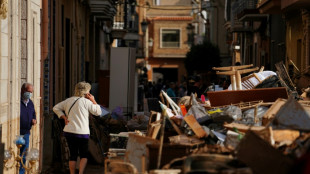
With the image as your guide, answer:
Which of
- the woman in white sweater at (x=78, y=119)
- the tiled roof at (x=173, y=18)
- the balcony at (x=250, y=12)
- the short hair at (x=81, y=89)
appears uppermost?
the tiled roof at (x=173, y=18)

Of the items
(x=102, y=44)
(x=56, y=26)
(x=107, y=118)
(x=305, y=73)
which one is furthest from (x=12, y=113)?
(x=102, y=44)

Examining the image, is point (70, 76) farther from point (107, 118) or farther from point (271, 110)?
point (271, 110)

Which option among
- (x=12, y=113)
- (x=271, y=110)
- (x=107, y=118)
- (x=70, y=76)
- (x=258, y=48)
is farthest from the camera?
(x=258, y=48)

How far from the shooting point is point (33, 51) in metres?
13.2

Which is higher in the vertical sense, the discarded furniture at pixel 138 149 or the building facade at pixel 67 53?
the building facade at pixel 67 53

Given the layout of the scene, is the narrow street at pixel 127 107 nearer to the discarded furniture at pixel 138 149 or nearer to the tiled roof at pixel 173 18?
the discarded furniture at pixel 138 149

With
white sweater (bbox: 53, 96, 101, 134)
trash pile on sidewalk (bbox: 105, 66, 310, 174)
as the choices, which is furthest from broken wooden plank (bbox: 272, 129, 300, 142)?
white sweater (bbox: 53, 96, 101, 134)

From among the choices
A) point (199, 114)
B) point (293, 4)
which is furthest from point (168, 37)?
point (199, 114)

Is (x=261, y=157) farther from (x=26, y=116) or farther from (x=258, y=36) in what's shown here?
(x=258, y=36)

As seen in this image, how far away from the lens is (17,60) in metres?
11.8

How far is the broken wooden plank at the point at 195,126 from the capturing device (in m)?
7.61

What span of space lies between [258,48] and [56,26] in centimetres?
1718

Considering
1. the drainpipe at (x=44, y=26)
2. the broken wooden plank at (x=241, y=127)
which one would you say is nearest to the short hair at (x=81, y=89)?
the drainpipe at (x=44, y=26)

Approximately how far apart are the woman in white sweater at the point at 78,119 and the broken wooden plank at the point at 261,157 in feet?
19.9
